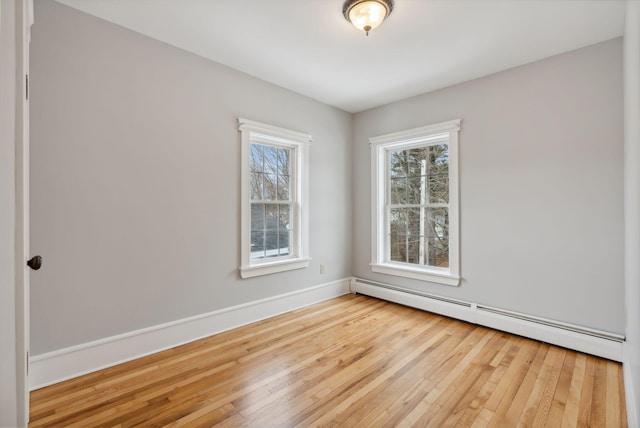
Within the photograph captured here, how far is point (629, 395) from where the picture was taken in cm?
180

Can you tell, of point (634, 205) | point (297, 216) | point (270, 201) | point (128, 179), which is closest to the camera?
point (634, 205)

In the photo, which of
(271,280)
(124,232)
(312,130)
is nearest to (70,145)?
(124,232)

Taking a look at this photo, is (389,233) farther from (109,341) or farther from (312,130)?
(109,341)

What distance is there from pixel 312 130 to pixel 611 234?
3.17m

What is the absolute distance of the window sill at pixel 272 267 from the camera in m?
3.13

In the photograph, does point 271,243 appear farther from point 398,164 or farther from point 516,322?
point 516,322

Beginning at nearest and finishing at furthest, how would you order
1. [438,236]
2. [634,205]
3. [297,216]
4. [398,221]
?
[634,205] < [438,236] < [297,216] < [398,221]

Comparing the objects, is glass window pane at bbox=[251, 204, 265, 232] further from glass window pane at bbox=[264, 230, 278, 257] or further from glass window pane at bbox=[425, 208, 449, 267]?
glass window pane at bbox=[425, 208, 449, 267]

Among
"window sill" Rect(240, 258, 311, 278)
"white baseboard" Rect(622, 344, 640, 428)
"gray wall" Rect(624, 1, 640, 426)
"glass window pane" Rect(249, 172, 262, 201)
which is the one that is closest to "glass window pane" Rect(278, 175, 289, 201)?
"glass window pane" Rect(249, 172, 262, 201)

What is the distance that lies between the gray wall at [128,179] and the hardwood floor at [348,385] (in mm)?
478

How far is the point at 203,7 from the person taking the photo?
84.7 inches

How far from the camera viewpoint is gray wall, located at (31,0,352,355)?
81.5 inches

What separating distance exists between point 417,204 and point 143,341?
10.7ft

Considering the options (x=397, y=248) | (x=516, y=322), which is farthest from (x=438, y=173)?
(x=516, y=322)
